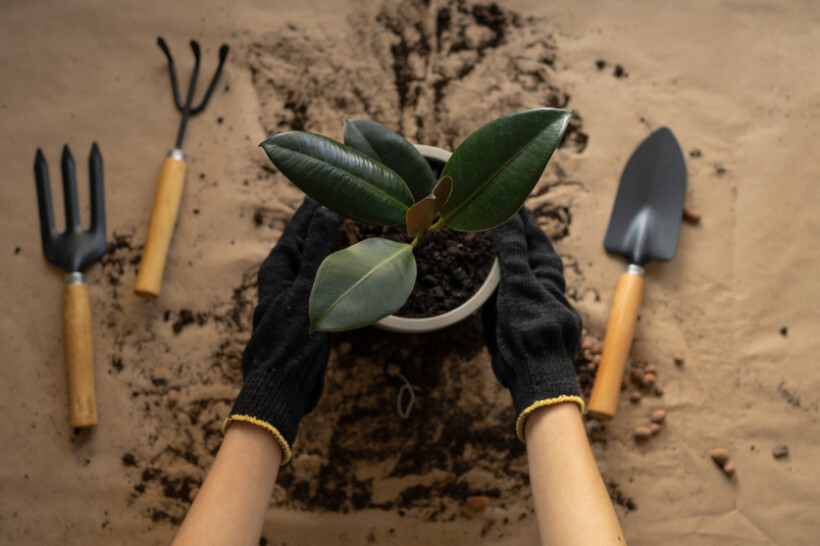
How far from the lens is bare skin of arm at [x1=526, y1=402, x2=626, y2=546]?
70 centimetres

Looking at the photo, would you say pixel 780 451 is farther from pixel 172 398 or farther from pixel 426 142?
pixel 172 398

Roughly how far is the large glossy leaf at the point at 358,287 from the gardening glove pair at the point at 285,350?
24cm

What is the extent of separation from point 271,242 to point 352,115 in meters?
0.28

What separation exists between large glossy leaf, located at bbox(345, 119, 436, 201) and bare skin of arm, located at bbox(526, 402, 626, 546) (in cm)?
36

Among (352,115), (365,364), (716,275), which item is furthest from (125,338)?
(716,275)

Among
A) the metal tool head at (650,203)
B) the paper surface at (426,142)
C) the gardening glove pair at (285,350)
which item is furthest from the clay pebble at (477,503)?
the metal tool head at (650,203)

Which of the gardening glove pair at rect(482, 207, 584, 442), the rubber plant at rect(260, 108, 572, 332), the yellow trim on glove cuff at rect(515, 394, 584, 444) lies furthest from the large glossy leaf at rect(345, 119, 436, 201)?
the yellow trim on glove cuff at rect(515, 394, 584, 444)

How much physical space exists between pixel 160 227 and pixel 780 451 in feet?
3.67

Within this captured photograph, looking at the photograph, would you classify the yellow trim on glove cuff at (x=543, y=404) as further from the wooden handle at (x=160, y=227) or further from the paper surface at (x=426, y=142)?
the wooden handle at (x=160, y=227)

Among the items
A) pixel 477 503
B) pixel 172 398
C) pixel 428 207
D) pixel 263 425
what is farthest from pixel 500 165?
pixel 172 398

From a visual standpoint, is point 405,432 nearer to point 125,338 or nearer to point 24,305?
point 125,338

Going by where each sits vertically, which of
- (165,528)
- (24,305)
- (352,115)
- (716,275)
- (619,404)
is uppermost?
(352,115)

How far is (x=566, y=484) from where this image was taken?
736 millimetres

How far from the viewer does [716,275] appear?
1045 millimetres
